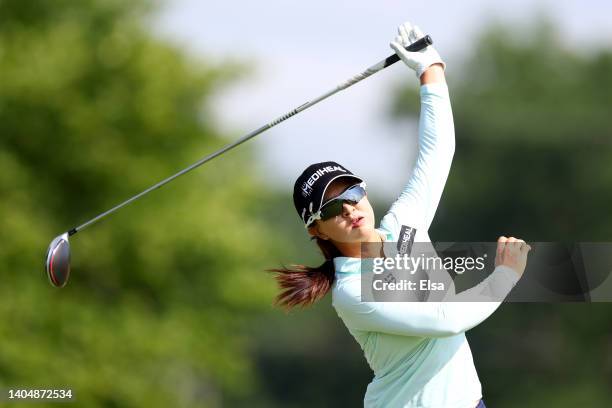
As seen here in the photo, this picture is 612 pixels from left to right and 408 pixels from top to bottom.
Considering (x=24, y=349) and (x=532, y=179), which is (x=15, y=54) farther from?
(x=532, y=179)

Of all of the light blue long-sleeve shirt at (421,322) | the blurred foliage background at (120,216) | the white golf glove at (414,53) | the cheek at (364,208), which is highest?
the blurred foliage background at (120,216)

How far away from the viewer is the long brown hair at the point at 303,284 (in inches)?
151

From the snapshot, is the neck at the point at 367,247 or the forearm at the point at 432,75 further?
the forearm at the point at 432,75

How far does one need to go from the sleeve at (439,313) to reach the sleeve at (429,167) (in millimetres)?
394

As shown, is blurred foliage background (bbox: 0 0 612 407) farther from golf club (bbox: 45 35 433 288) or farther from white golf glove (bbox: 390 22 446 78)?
white golf glove (bbox: 390 22 446 78)

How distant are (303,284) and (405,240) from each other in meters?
0.35

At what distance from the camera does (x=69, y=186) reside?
1619cm

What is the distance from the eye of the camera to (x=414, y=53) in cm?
413

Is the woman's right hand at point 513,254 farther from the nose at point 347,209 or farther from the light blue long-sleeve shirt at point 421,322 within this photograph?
the nose at point 347,209

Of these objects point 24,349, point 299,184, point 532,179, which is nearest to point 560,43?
point 532,179

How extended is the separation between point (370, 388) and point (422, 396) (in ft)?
0.74

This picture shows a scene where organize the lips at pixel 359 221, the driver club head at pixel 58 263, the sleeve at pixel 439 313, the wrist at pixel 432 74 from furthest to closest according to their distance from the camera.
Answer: the driver club head at pixel 58 263 < the wrist at pixel 432 74 < the lips at pixel 359 221 < the sleeve at pixel 439 313

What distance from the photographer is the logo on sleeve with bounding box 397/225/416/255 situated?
3.80 meters

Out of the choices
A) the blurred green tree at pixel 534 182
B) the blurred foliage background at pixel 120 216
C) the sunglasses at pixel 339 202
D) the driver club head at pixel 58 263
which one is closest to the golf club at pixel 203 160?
the driver club head at pixel 58 263
